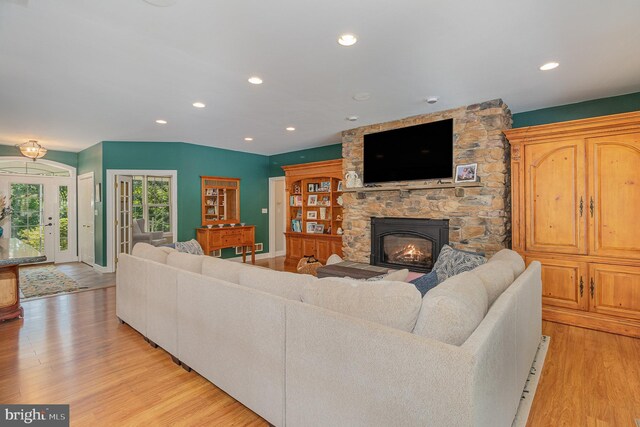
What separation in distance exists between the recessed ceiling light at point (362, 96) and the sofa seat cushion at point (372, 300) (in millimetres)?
2674

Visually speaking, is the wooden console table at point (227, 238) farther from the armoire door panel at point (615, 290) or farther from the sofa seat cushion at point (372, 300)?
the armoire door panel at point (615, 290)

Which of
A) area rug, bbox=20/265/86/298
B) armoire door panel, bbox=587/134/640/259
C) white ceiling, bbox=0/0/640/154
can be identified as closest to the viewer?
white ceiling, bbox=0/0/640/154

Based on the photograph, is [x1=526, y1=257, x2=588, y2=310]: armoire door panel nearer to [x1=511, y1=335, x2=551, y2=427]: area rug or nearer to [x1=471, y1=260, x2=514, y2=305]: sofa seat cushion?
[x1=511, y1=335, x2=551, y2=427]: area rug

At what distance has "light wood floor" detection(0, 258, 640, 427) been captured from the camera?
193 centimetres

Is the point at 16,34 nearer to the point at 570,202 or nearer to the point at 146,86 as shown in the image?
the point at 146,86

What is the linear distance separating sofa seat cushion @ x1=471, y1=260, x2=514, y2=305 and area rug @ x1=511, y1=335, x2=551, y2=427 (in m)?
0.75

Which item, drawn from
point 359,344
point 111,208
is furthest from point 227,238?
point 359,344

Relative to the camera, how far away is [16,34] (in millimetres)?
2385

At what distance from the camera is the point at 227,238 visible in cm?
680

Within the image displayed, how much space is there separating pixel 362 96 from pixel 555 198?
251 centimetres

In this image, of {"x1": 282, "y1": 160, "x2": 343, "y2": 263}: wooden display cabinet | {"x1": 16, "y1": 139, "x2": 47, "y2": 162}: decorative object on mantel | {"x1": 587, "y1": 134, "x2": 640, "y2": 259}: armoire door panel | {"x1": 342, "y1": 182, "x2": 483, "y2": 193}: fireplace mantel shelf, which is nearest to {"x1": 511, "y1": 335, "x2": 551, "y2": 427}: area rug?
{"x1": 587, "y1": 134, "x2": 640, "y2": 259}: armoire door panel

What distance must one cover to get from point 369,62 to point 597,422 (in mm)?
3069

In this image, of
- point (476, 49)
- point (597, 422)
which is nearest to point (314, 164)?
point (476, 49)

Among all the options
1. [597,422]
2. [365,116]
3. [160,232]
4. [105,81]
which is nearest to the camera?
[597,422]
